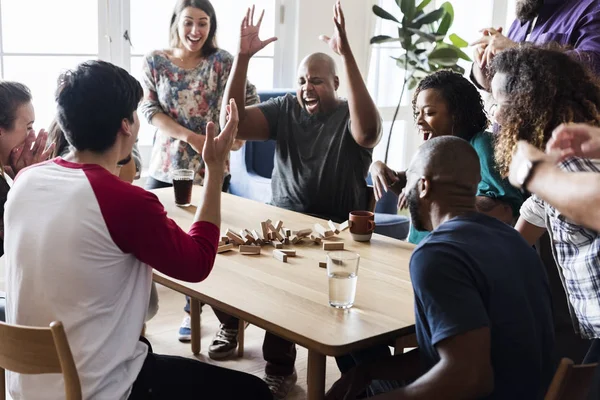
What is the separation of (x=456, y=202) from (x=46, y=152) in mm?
1438

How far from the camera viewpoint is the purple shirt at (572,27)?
2506 millimetres

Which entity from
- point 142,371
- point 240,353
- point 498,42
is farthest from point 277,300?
point 240,353

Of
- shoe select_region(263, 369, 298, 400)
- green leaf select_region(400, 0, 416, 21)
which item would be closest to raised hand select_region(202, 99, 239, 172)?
shoe select_region(263, 369, 298, 400)

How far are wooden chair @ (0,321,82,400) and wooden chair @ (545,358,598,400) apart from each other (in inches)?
35.9

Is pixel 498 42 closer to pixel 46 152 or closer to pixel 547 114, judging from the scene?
pixel 547 114

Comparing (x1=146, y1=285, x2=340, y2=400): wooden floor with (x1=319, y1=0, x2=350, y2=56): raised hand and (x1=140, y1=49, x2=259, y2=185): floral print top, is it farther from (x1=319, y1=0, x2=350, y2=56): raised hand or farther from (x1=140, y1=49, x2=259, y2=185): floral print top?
(x1=319, y1=0, x2=350, y2=56): raised hand

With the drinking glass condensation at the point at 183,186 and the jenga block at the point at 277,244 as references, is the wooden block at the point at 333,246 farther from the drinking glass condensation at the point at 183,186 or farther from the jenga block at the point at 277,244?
the drinking glass condensation at the point at 183,186

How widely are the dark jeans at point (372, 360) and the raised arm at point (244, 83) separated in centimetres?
119

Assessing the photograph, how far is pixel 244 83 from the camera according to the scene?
3076 mm

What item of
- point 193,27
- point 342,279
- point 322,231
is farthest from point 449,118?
point 193,27

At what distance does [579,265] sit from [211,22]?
2.45m

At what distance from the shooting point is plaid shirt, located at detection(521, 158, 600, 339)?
158 centimetres

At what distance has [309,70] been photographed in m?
2.90

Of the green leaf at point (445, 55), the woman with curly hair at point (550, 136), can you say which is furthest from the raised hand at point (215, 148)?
the green leaf at point (445, 55)
